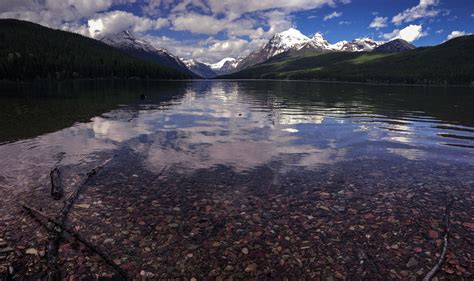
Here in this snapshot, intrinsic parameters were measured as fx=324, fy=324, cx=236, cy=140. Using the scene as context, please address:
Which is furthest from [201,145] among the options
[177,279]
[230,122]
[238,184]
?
[177,279]

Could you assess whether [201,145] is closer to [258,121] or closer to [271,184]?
[271,184]

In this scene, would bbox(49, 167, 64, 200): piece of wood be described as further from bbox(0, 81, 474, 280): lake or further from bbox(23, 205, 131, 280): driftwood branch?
bbox(23, 205, 131, 280): driftwood branch

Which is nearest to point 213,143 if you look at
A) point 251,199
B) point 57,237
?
point 251,199

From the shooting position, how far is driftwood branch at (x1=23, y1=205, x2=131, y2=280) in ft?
31.4

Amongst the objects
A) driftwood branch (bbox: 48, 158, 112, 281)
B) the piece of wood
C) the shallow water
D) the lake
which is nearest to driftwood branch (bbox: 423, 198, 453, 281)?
the lake

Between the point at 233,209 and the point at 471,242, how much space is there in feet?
29.6

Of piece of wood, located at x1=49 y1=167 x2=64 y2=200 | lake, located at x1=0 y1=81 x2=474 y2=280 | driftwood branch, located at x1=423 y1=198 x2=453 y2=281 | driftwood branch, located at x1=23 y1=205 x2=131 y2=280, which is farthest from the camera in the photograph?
piece of wood, located at x1=49 y1=167 x2=64 y2=200

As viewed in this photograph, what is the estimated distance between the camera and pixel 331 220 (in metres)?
13.3

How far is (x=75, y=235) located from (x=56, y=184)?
255 inches

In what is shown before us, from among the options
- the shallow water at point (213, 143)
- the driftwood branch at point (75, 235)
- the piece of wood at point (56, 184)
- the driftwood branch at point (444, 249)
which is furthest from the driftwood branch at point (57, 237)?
the driftwood branch at point (444, 249)

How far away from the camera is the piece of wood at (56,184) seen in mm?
14982

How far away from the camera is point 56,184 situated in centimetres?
1631

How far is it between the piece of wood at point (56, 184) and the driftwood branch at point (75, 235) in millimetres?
1574

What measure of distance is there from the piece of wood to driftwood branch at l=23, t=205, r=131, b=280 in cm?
157
